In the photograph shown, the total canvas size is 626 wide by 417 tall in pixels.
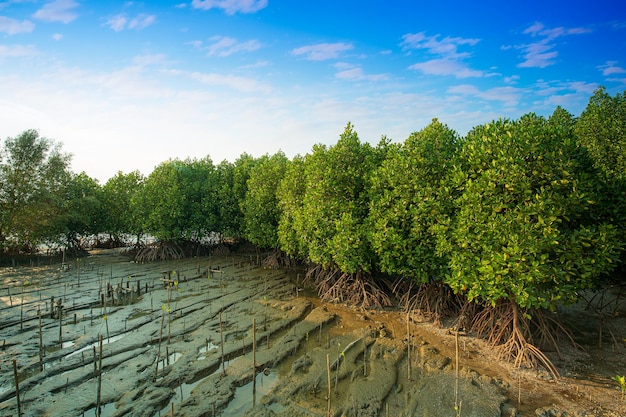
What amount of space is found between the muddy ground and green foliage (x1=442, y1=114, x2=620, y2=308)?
192 centimetres

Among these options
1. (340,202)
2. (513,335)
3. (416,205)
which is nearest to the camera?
(513,335)

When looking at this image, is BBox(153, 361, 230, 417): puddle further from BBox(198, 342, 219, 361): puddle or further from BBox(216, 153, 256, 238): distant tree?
BBox(216, 153, 256, 238): distant tree

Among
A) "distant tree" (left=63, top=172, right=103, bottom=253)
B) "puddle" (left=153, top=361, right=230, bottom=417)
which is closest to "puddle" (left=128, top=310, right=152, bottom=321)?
"puddle" (left=153, top=361, right=230, bottom=417)

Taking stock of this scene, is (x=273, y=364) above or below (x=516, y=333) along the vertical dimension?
below

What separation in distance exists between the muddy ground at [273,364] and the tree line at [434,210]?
4.43 feet

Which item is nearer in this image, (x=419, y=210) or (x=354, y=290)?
(x=419, y=210)

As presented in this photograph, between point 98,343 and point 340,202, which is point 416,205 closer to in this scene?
point 340,202

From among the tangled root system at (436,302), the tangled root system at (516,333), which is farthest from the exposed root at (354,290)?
the tangled root system at (516,333)

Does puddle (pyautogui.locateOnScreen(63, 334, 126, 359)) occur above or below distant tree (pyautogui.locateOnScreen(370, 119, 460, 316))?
below

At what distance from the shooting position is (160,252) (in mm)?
22906

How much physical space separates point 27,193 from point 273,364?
19.5 meters

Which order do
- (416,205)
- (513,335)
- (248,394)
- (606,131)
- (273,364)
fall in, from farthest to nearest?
(606,131) → (416,205) → (513,335) → (273,364) → (248,394)

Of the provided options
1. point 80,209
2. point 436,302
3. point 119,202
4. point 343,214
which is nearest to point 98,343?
point 343,214

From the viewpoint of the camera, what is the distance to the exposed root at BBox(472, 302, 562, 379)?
8406mm
